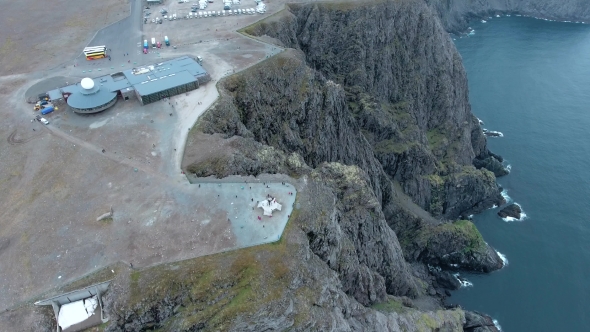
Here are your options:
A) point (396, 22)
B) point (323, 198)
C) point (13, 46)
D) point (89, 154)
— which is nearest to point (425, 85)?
point (396, 22)

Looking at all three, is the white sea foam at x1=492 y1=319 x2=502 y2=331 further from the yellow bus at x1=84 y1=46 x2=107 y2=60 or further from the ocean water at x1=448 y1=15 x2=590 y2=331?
the yellow bus at x1=84 y1=46 x2=107 y2=60

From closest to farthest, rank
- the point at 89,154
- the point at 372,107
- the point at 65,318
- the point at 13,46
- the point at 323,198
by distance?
1. the point at 65,318
2. the point at 323,198
3. the point at 89,154
4. the point at 13,46
5. the point at 372,107

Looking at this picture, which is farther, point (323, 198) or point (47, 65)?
point (47, 65)

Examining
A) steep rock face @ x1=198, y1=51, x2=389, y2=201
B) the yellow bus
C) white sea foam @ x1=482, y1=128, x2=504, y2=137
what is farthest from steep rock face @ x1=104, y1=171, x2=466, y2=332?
white sea foam @ x1=482, y1=128, x2=504, y2=137

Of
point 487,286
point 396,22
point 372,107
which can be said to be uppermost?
point 396,22

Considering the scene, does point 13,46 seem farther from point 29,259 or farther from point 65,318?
point 65,318
